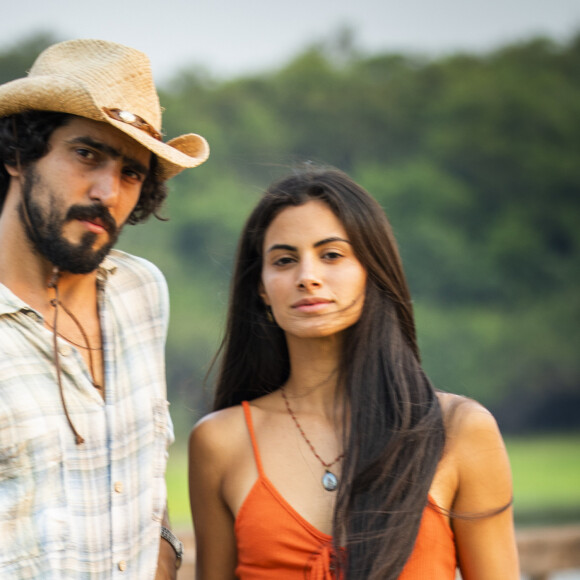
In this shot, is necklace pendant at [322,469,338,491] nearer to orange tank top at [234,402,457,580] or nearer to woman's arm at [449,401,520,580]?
orange tank top at [234,402,457,580]

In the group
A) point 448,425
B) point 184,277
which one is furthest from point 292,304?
point 184,277

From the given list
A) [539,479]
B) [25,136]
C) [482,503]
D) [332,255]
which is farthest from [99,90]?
[539,479]

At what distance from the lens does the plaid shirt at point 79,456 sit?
2.19m

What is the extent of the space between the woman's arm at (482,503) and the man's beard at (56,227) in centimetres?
109

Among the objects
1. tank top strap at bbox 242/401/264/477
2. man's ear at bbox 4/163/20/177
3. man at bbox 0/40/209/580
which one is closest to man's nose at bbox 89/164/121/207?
man at bbox 0/40/209/580

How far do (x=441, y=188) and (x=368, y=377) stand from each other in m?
19.9

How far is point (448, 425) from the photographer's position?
7.89ft

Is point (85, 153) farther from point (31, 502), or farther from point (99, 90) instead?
point (31, 502)

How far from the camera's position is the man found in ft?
7.27

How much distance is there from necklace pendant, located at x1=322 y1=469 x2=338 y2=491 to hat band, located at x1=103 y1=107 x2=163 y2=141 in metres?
1.08

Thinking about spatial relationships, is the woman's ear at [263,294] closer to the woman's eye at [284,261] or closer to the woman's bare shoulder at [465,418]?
the woman's eye at [284,261]

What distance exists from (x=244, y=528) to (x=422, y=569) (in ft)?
1.57

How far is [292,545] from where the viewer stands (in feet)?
7.64

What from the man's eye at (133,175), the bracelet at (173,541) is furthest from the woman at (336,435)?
the man's eye at (133,175)
